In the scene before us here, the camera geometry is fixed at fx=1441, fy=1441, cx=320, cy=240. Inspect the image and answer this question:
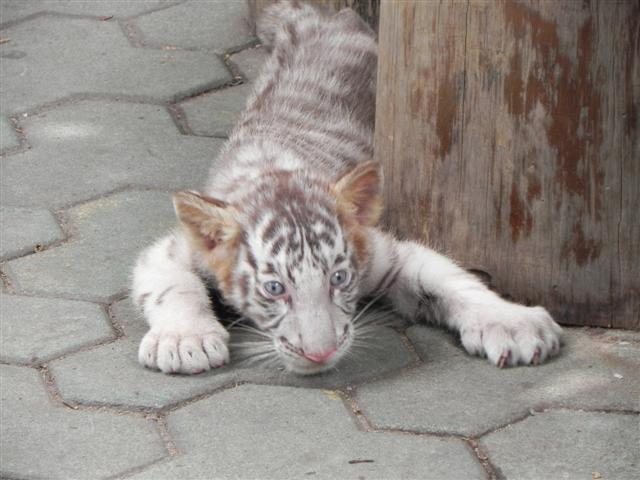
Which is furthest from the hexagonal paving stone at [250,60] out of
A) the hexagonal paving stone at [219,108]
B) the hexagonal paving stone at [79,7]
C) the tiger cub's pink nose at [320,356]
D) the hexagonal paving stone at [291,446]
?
the hexagonal paving stone at [291,446]

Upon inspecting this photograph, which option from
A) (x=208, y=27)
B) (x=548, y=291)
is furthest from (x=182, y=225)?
(x=208, y=27)

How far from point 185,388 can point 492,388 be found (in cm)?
99

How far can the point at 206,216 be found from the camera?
4934 millimetres

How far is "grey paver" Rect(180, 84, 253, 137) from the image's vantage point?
6.55 m

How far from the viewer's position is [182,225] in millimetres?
5020

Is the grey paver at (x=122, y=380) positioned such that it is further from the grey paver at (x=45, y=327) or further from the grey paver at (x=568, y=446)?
the grey paver at (x=568, y=446)

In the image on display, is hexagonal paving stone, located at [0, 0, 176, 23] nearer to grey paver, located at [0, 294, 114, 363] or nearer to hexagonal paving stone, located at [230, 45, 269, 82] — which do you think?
hexagonal paving stone, located at [230, 45, 269, 82]

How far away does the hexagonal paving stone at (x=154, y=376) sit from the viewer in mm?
→ 4602

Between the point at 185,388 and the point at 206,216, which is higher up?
the point at 206,216

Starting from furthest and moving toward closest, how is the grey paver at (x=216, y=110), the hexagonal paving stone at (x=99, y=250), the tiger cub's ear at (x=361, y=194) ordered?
1. the grey paver at (x=216, y=110)
2. the hexagonal paving stone at (x=99, y=250)
3. the tiger cub's ear at (x=361, y=194)

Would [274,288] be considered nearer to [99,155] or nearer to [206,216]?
[206,216]

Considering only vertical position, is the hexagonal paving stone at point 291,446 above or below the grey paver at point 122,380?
below

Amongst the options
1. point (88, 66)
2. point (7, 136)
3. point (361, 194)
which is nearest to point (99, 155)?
point (7, 136)

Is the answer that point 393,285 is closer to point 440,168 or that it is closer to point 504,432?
point 440,168
